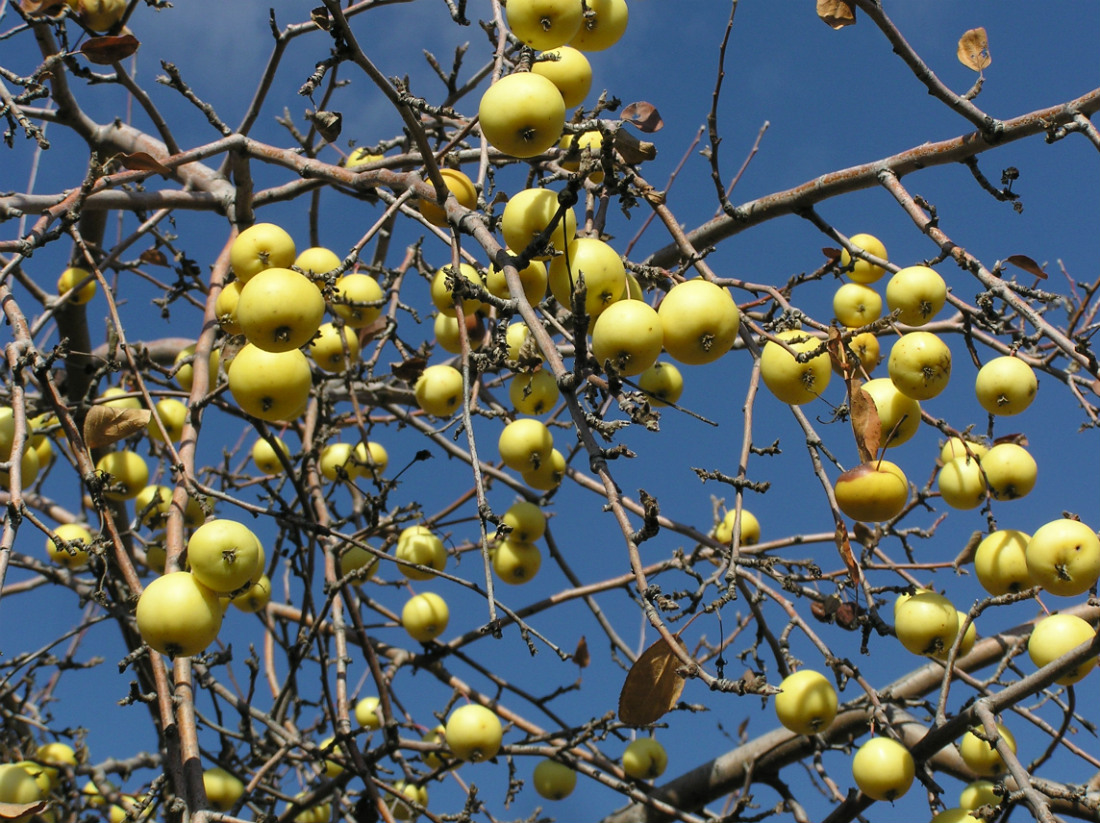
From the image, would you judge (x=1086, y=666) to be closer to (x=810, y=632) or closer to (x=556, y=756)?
(x=810, y=632)

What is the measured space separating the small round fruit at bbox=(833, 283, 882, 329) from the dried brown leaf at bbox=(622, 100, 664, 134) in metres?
1.02

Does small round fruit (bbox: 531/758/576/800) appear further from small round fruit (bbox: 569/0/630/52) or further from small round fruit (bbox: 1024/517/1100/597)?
small round fruit (bbox: 569/0/630/52)

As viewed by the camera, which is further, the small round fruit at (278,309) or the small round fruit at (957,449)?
the small round fruit at (957,449)

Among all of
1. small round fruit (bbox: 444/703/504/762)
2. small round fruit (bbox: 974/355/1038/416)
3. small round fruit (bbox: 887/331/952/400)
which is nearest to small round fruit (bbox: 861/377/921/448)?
small round fruit (bbox: 887/331/952/400)

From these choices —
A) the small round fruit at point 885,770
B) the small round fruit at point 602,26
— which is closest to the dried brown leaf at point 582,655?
the small round fruit at point 885,770

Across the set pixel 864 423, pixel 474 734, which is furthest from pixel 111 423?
pixel 864 423

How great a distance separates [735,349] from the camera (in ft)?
12.1

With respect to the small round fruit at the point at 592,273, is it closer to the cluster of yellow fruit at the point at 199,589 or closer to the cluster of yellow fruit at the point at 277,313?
the cluster of yellow fruit at the point at 277,313

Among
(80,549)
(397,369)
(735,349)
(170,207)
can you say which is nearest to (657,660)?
Answer: (80,549)

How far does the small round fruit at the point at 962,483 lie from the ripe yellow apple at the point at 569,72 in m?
1.82

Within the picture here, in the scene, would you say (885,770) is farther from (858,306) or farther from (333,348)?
(333,348)

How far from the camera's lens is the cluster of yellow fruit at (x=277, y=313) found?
2.15m

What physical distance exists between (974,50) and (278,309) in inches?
81.5

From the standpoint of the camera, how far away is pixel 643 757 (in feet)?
13.0
